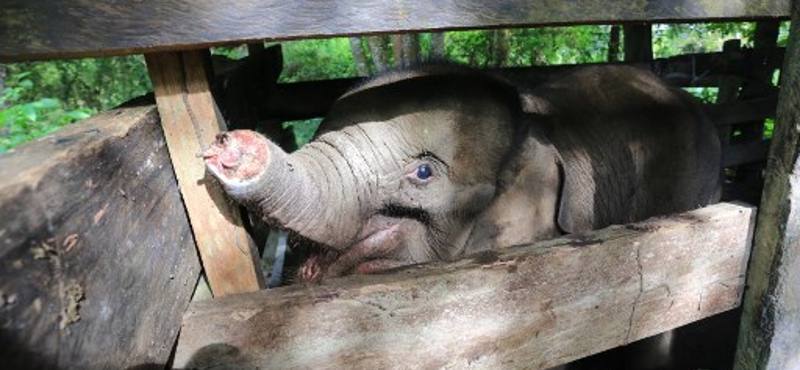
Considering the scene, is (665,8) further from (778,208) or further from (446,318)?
(446,318)

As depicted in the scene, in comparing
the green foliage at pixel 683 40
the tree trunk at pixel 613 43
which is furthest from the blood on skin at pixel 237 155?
the green foliage at pixel 683 40

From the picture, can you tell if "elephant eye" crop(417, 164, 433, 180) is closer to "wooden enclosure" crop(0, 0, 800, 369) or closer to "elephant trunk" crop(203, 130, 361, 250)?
"elephant trunk" crop(203, 130, 361, 250)

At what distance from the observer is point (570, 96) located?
3621 mm

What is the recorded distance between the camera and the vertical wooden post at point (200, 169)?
1.27 m

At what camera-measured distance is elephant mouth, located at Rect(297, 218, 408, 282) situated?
2352mm

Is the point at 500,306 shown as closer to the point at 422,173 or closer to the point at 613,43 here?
the point at 422,173

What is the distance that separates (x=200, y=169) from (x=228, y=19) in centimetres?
44

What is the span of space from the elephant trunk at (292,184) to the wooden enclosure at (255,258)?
0.07 m

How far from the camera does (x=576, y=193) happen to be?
3.11 m

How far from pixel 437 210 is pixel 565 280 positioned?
3.39 feet

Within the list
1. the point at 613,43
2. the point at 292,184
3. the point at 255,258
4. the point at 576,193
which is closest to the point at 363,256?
the point at 292,184

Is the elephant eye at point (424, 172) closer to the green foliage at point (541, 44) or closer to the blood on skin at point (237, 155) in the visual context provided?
the blood on skin at point (237, 155)

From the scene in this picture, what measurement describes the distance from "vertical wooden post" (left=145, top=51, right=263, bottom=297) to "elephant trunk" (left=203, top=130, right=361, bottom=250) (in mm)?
55

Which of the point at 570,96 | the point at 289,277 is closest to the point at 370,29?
the point at 289,277
